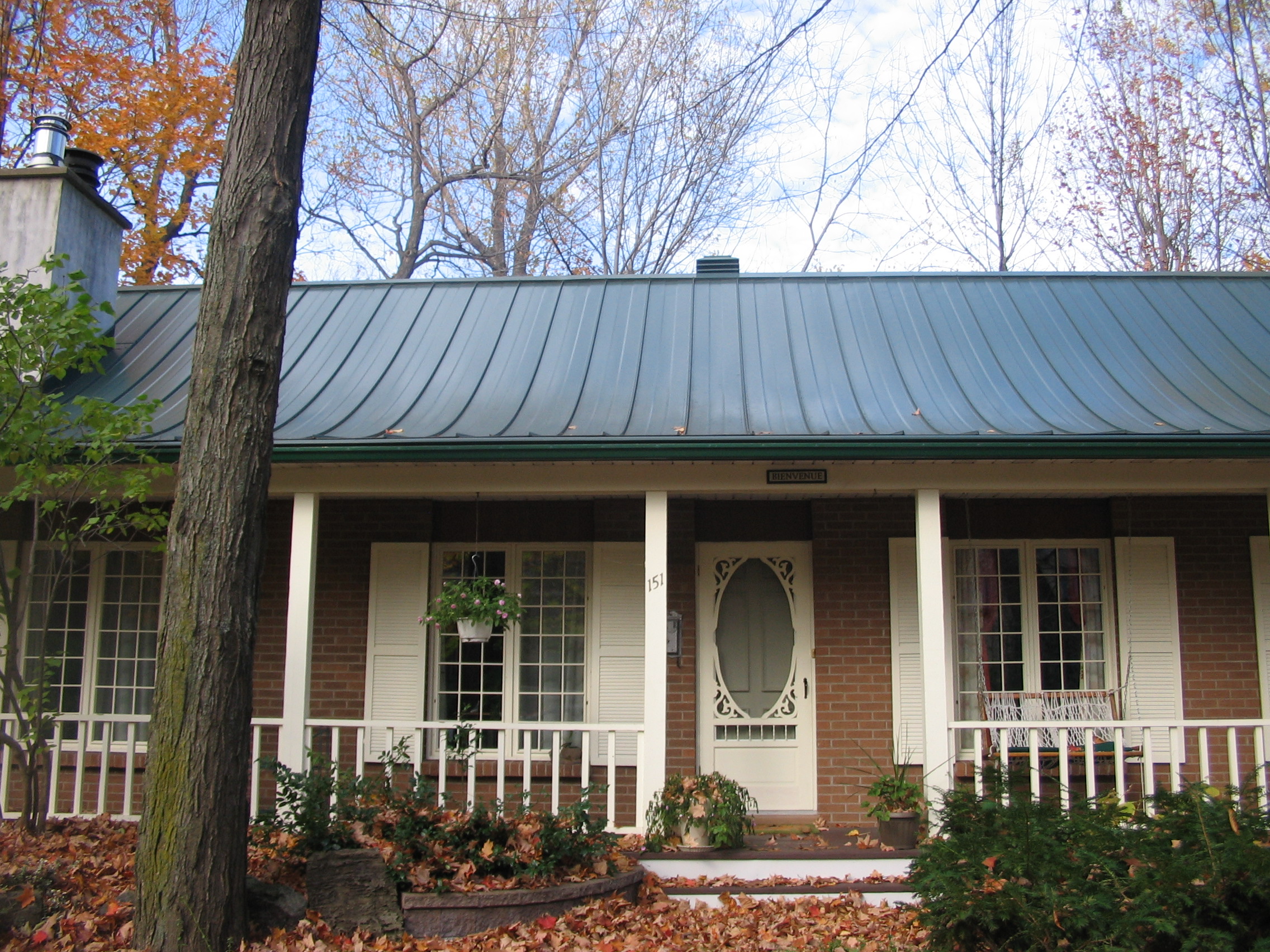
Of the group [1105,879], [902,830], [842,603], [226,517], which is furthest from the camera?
[842,603]

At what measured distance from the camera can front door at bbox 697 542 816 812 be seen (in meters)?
8.27

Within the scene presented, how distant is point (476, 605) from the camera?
7.44m

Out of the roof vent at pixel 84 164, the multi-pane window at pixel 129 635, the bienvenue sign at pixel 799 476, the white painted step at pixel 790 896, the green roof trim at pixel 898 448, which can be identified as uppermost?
the roof vent at pixel 84 164

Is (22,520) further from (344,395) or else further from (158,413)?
(344,395)

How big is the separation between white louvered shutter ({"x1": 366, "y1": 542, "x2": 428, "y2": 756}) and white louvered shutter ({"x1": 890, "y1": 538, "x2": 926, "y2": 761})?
368 cm

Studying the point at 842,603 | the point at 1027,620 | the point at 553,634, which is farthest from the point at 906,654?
the point at 553,634

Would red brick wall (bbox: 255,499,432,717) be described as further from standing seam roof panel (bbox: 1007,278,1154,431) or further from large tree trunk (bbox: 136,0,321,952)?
standing seam roof panel (bbox: 1007,278,1154,431)

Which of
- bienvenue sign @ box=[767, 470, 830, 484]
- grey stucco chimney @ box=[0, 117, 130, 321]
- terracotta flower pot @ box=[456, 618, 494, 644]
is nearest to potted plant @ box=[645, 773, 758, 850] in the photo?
terracotta flower pot @ box=[456, 618, 494, 644]

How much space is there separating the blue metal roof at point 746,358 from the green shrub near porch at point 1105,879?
2459mm

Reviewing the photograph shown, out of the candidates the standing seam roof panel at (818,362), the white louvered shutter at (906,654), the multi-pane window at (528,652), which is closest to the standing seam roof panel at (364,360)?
the multi-pane window at (528,652)

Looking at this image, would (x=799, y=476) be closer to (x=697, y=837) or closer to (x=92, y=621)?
(x=697, y=837)

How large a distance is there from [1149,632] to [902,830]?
10.0ft

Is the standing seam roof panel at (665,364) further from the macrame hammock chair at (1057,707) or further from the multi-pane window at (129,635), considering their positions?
the multi-pane window at (129,635)

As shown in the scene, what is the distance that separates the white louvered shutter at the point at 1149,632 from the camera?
26.4 feet
